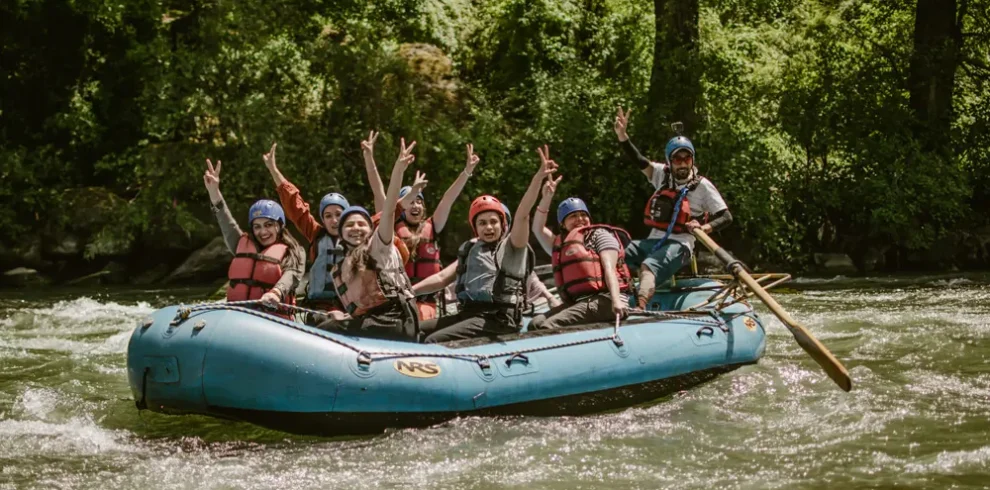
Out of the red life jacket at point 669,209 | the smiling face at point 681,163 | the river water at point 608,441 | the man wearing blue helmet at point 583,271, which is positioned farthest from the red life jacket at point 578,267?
the smiling face at point 681,163

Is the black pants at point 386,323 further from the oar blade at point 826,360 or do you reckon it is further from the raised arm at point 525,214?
the oar blade at point 826,360

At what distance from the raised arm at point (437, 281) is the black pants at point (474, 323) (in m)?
0.21

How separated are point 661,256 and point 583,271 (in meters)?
1.14

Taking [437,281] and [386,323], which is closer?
[386,323]

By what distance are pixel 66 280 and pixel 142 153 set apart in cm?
198

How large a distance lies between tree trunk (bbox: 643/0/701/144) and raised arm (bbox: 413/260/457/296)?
8.37 m

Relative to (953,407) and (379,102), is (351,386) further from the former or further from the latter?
(379,102)

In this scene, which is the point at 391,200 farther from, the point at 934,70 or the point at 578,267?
the point at 934,70

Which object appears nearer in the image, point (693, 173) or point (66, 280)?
point (693, 173)

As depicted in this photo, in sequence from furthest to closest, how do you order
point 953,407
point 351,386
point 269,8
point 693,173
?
1. point 269,8
2. point 693,173
3. point 953,407
4. point 351,386

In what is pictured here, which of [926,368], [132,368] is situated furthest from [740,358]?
[132,368]

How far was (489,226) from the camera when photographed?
5961 mm

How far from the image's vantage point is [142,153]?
48.2ft

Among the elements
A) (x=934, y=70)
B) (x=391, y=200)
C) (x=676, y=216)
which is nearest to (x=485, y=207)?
(x=391, y=200)
